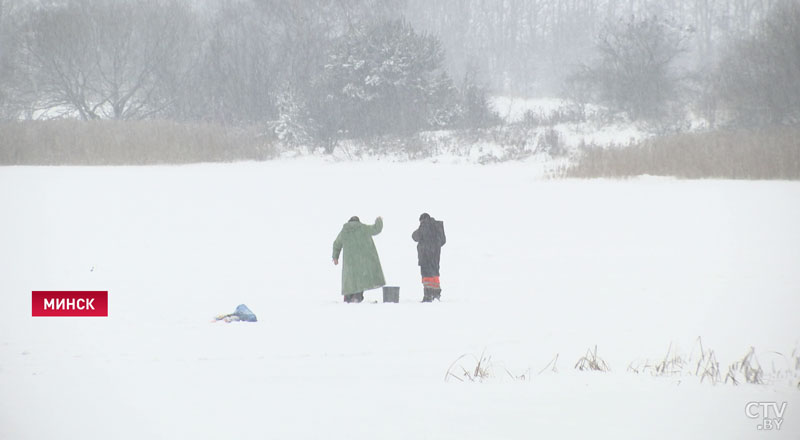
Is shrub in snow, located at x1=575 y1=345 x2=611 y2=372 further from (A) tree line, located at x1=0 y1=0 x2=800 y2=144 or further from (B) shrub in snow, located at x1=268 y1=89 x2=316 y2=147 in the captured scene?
(B) shrub in snow, located at x1=268 y1=89 x2=316 y2=147

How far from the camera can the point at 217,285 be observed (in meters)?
13.2

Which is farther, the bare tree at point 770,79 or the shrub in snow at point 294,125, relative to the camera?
the shrub in snow at point 294,125

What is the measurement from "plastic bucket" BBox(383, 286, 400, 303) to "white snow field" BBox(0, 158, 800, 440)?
317 millimetres

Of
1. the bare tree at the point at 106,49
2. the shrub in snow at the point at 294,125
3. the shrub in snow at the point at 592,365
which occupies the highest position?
the bare tree at the point at 106,49

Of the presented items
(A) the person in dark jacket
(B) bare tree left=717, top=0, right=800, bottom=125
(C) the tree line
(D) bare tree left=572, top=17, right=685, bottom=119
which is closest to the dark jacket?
(A) the person in dark jacket

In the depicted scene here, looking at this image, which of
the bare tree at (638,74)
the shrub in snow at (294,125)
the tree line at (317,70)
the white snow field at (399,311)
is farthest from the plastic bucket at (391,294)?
the bare tree at (638,74)

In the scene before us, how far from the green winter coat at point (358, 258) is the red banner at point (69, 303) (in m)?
2.94

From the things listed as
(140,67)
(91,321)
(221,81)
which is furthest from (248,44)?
(91,321)

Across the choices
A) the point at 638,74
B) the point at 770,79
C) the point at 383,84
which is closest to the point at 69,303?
the point at 383,84

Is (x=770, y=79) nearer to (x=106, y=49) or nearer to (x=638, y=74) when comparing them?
(x=638, y=74)

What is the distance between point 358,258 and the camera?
11.4 meters

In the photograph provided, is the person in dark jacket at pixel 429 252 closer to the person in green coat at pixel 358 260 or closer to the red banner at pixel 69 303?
the person in green coat at pixel 358 260

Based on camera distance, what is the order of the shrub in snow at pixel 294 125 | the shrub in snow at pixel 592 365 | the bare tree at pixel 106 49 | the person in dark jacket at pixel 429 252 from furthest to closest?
the bare tree at pixel 106 49, the shrub in snow at pixel 294 125, the person in dark jacket at pixel 429 252, the shrub in snow at pixel 592 365

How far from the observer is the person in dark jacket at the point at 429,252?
11.5 metres
